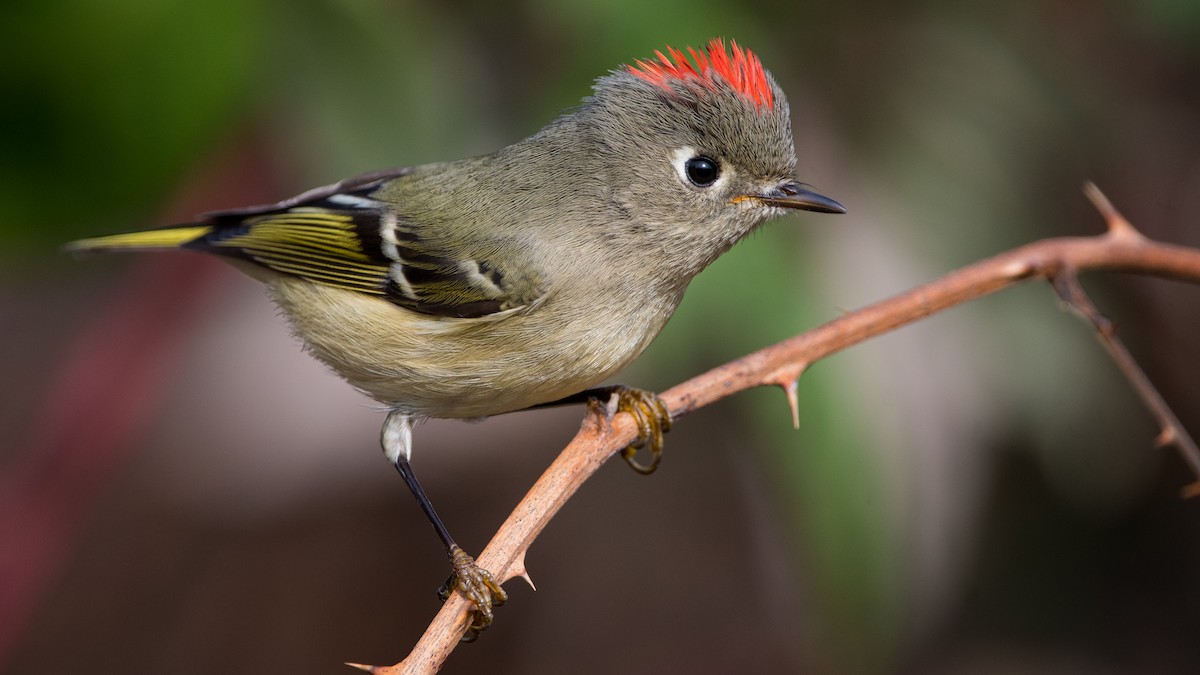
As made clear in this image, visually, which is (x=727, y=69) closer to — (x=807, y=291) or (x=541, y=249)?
(x=541, y=249)

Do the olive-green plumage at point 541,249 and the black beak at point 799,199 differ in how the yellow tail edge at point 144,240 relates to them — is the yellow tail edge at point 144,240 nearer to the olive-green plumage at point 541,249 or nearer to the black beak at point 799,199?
the olive-green plumage at point 541,249

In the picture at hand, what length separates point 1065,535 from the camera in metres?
3.19

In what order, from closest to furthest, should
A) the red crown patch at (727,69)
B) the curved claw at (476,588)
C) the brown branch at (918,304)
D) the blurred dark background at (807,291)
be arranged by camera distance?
Answer: 1. the brown branch at (918,304)
2. the curved claw at (476,588)
3. the red crown patch at (727,69)
4. the blurred dark background at (807,291)

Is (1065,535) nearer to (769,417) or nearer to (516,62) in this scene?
(769,417)

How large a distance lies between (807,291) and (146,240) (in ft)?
4.16

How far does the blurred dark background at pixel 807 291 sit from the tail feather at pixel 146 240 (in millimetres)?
189

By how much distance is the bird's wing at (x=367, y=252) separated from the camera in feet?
6.55

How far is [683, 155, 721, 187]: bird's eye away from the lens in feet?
6.53

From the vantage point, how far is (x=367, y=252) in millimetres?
2195

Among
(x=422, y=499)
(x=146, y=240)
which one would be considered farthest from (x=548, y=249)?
(x=146, y=240)

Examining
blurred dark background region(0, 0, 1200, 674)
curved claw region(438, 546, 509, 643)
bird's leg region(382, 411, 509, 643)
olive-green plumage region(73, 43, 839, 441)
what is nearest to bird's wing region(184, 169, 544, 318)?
olive-green plumage region(73, 43, 839, 441)

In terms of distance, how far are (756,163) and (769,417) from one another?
0.53 metres

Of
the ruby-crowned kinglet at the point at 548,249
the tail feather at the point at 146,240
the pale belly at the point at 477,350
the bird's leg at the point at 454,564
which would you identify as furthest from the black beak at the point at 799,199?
the tail feather at the point at 146,240

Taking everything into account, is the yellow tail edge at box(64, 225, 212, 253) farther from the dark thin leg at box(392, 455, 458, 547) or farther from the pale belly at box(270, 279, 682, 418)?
the dark thin leg at box(392, 455, 458, 547)
